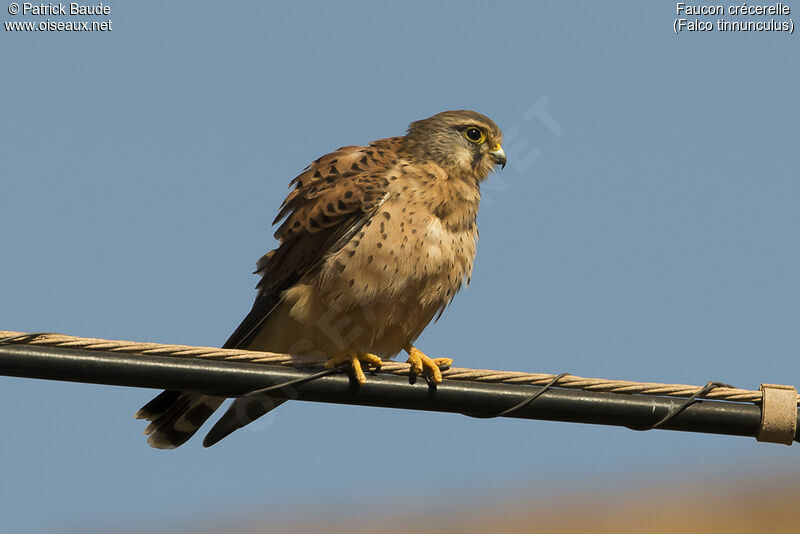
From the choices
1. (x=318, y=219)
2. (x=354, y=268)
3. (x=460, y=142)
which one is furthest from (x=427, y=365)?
(x=460, y=142)

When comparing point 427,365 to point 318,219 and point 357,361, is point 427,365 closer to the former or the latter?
point 357,361

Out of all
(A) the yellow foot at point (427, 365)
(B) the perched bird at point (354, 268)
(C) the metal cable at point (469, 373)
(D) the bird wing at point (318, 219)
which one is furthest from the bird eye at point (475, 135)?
(C) the metal cable at point (469, 373)

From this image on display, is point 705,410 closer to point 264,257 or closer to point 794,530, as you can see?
point 264,257

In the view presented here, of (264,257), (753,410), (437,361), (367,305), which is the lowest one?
(753,410)

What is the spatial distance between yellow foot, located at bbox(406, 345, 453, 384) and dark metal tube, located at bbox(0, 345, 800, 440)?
0.07 metres

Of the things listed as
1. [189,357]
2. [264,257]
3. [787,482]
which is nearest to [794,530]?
[787,482]

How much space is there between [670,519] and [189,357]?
23.7 metres

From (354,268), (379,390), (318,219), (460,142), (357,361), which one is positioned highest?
(460,142)

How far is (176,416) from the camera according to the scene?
5824 millimetres

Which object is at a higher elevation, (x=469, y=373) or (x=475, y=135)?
(x=475, y=135)

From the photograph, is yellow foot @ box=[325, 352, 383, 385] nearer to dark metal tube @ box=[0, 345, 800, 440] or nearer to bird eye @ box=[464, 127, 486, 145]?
dark metal tube @ box=[0, 345, 800, 440]

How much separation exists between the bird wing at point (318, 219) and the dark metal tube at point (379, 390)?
1.30 metres

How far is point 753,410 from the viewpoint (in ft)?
14.6

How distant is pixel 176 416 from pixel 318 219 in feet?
4.08
